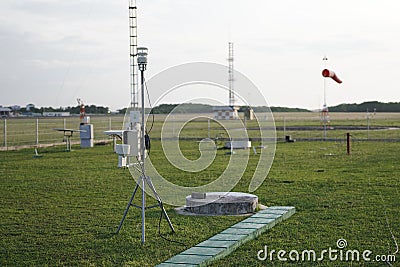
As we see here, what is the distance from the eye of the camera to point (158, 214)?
8680 millimetres

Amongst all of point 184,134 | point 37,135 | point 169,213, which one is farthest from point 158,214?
point 184,134

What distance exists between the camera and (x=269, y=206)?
9.15 metres

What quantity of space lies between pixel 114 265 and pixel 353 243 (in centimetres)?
272

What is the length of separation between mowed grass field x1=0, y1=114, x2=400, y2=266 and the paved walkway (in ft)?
0.40

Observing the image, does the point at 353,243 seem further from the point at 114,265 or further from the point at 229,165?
the point at 229,165

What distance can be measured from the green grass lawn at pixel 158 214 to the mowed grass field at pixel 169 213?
12 mm

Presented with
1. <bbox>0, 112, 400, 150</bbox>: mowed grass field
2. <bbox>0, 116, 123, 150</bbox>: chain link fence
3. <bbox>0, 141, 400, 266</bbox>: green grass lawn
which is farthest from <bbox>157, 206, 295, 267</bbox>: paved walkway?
<bbox>0, 116, 123, 150</bbox>: chain link fence

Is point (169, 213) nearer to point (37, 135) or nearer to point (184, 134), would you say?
point (37, 135)

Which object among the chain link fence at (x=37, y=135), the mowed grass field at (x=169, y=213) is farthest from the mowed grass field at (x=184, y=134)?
the mowed grass field at (x=169, y=213)

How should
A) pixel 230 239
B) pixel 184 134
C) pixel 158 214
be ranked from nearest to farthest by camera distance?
1. pixel 230 239
2. pixel 158 214
3. pixel 184 134

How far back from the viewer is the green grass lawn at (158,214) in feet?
21.2

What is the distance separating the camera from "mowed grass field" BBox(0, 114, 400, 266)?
21.1ft

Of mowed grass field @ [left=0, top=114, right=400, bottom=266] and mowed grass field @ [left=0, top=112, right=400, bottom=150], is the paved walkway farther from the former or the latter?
mowed grass field @ [left=0, top=112, right=400, bottom=150]

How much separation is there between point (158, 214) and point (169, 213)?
0.54 feet
